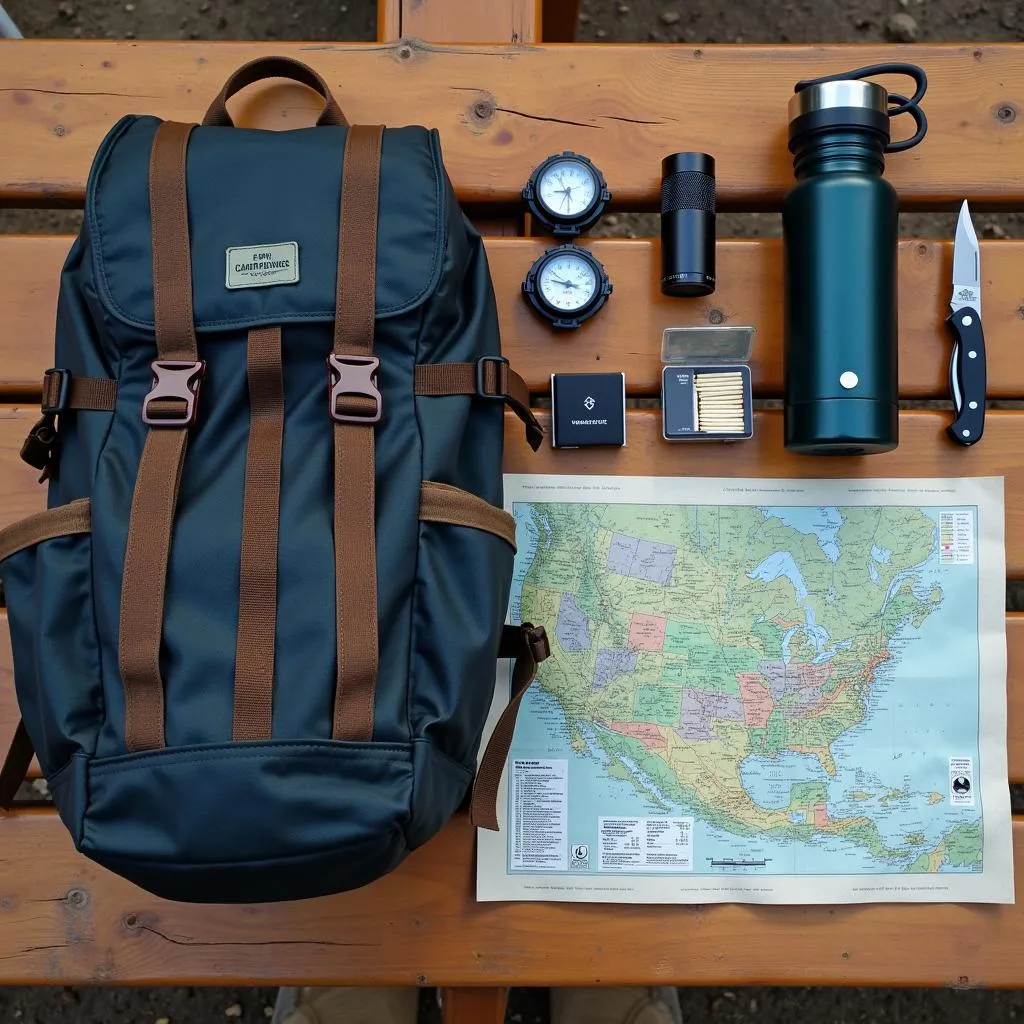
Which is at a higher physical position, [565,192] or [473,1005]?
[565,192]

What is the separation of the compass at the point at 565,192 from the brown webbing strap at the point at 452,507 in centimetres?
31

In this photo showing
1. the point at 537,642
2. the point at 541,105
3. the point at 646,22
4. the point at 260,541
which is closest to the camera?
the point at 260,541

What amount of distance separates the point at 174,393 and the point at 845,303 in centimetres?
58

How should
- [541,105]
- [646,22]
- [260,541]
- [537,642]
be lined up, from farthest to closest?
[646,22]
[541,105]
[537,642]
[260,541]

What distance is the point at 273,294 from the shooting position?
729mm

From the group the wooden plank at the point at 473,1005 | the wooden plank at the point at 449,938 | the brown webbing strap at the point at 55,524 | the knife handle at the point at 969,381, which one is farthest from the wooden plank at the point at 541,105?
the wooden plank at the point at 473,1005

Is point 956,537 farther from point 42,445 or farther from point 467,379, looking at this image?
point 42,445

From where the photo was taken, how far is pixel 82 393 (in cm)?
76

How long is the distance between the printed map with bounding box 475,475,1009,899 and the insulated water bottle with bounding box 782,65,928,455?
0.12m

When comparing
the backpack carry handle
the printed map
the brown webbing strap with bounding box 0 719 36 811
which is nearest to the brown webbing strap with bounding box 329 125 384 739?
the backpack carry handle

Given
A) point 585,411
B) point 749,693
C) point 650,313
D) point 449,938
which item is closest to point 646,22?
point 650,313

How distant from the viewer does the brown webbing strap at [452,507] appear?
729 mm

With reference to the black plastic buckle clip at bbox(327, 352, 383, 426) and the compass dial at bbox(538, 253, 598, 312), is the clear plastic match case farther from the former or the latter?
the black plastic buckle clip at bbox(327, 352, 383, 426)

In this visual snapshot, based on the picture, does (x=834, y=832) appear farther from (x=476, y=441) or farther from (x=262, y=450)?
(x=262, y=450)
